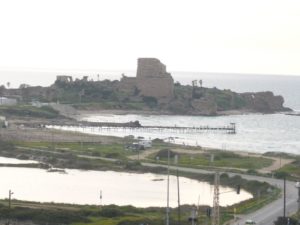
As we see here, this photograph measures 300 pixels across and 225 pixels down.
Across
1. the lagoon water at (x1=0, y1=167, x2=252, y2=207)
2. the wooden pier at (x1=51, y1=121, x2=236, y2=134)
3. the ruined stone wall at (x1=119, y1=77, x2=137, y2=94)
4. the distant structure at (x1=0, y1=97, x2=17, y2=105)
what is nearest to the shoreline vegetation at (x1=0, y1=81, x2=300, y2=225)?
the lagoon water at (x1=0, y1=167, x2=252, y2=207)

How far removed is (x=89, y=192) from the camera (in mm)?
54062

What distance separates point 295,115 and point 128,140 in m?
79.7

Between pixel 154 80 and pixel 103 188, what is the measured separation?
110 m

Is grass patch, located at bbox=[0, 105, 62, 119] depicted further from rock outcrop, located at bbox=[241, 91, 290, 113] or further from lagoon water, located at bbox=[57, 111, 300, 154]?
rock outcrop, located at bbox=[241, 91, 290, 113]

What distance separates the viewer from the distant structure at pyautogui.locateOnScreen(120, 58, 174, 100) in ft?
536

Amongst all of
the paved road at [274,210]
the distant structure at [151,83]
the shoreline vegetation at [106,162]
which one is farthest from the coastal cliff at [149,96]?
the paved road at [274,210]

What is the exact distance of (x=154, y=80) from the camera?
166 metres

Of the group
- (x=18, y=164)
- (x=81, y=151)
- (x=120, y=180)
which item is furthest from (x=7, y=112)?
(x=120, y=180)

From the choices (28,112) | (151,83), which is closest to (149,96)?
(151,83)

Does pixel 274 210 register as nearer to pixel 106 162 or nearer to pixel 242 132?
pixel 106 162

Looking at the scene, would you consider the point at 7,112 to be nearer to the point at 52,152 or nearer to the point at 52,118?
the point at 52,118

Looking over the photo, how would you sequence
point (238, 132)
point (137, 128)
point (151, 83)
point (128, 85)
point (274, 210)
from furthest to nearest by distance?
point (128, 85), point (151, 83), point (238, 132), point (137, 128), point (274, 210)

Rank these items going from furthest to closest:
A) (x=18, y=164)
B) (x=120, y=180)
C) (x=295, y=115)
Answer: (x=295, y=115) < (x=18, y=164) < (x=120, y=180)

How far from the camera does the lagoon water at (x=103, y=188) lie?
5072cm
